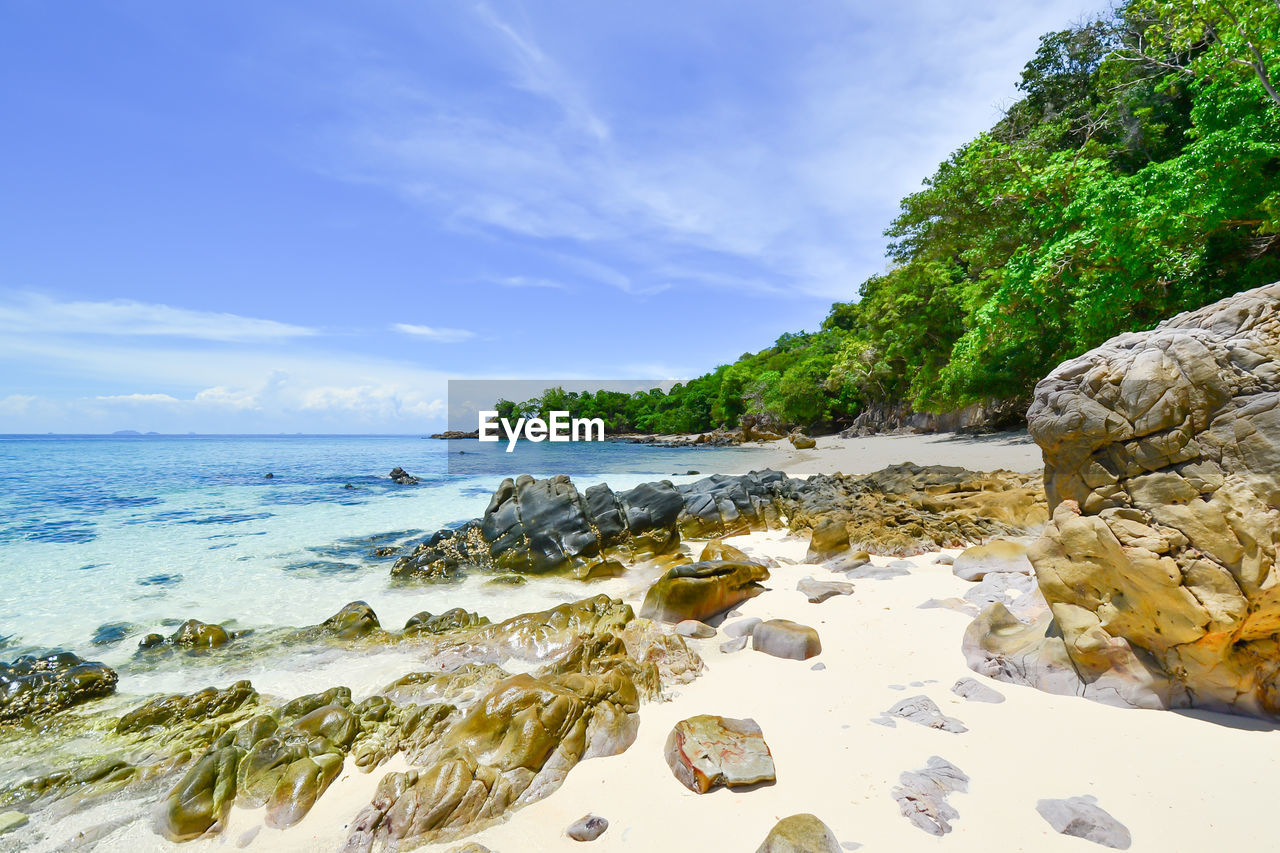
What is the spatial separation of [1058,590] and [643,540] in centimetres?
683

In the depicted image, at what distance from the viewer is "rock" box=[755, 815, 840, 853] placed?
238 centimetres

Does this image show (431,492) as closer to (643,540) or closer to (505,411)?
(643,540)

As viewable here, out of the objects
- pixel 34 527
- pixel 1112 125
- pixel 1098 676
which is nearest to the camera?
pixel 1098 676

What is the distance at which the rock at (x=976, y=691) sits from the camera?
140 inches

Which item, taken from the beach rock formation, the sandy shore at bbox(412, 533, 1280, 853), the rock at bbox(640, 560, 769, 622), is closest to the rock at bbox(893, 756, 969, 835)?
the sandy shore at bbox(412, 533, 1280, 853)

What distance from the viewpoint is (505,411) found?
9100cm

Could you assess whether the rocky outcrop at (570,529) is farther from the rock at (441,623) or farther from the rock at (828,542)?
the rock at (828,542)

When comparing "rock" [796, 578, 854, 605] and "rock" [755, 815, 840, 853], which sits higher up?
"rock" [796, 578, 854, 605]

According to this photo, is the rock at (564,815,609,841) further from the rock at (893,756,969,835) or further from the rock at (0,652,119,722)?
the rock at (0,652,119,722)

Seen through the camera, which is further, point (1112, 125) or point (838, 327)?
point (838, 327)

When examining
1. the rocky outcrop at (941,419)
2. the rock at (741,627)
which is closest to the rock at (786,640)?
the rock at (741,627)

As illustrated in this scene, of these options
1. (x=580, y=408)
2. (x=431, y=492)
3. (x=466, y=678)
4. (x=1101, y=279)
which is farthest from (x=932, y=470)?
(x=580, y=408)

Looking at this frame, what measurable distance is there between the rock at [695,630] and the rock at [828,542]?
2993mm

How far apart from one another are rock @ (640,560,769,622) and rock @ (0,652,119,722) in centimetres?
573
